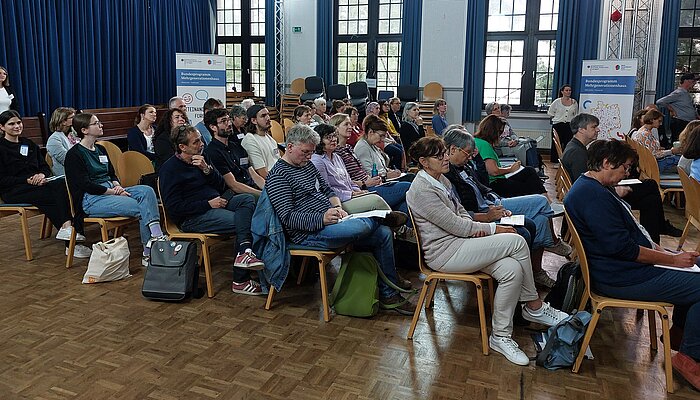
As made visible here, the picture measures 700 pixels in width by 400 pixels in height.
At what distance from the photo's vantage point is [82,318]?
3.39m

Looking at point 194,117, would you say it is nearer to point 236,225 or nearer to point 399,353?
point 236,225

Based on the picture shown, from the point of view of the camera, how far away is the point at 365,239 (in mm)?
3506

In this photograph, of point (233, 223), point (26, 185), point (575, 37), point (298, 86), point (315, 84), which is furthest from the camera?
point (298, 86)

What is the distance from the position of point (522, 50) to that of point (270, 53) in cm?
530

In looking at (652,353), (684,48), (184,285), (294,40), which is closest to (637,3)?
(684,48)

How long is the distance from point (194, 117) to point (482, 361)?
6.91 meters

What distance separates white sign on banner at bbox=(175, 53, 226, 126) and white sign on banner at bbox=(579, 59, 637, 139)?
5.91 m

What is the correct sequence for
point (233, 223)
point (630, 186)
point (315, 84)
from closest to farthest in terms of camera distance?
point (233, 223)
point (630, 186)
point (315, 84)

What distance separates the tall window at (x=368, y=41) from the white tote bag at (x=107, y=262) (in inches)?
353

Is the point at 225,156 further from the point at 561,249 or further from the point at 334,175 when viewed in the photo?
the point at 561,249

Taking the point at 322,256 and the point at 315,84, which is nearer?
the point at 322,256

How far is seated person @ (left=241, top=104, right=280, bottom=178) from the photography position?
16.1 feet

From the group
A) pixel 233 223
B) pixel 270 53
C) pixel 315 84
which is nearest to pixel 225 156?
pixel 233 223

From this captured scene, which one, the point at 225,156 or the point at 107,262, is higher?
the point at 225,156
